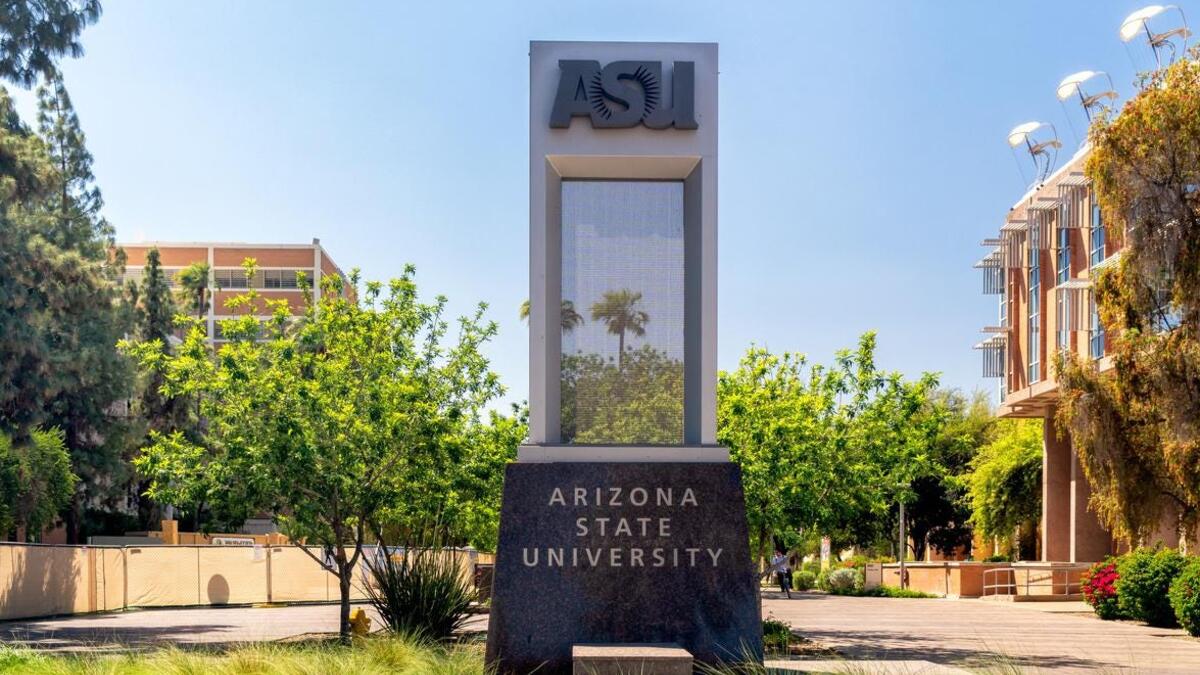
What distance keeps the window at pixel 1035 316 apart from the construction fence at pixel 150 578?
21.5m

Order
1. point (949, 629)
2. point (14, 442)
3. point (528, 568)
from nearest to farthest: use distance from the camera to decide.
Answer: point (528, 568)
point (949, 629)
point (14, 442)

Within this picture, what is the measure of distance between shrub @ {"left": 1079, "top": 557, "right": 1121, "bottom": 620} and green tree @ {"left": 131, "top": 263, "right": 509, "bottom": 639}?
Result: 1813 cm

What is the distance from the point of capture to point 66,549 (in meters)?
38.3

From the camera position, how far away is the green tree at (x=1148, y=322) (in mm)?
29750

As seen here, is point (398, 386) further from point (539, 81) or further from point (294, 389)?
point (539, 81)

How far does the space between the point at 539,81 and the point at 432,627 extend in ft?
19.5

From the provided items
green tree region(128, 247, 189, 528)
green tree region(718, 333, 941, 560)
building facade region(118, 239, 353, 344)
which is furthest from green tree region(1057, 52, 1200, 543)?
building facade region(118, 239, 353, 344)

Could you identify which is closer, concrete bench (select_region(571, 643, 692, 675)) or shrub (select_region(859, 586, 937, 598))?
concrete bench (select_region(571, 643, 692, 675))

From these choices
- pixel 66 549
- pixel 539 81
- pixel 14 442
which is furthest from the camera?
pixel 66 549

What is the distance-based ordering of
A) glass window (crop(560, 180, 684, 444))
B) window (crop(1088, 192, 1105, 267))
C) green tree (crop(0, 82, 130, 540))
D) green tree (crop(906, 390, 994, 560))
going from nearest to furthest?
glass window (crop(560, 180, 684, 444)) < green tree (crop(0, 82, 130, 540)) < window (crop(1088, 192, 1105, 267)) < green tree (crop(906, 390, 994, 560))

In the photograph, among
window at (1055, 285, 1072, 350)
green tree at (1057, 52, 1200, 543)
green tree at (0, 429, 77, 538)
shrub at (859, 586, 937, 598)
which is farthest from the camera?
shrub at (859, 586, 937, 598)

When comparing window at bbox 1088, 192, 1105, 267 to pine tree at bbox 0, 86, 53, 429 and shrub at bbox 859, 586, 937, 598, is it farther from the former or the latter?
pine tree at bbox 0, 86, 53, 429

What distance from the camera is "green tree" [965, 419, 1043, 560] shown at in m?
60.7

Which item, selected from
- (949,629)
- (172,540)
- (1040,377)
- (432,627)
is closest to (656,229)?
(432,627)
